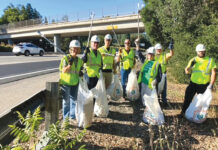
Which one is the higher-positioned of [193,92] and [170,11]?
[170,11]

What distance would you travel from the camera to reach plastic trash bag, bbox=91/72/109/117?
149 inches

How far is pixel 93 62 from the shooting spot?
3916 mm

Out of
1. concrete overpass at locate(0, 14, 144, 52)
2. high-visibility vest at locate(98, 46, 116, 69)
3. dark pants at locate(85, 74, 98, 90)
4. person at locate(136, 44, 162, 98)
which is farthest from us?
concrete overpass at locate(0, 14, 144, 52)

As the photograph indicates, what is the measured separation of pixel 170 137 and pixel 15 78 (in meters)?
Answer: 7.17

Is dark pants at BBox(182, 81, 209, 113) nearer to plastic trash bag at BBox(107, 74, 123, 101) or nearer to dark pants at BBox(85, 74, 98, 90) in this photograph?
plastic trash bag at BBox(107, 74, 123, 101)

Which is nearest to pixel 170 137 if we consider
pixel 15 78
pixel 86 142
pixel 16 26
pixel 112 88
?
pixel 86 142

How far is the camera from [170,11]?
29.9 ft

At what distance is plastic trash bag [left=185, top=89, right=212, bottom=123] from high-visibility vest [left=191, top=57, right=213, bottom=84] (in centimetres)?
30

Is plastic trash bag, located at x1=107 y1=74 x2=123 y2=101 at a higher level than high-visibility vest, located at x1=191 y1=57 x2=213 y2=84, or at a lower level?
lower

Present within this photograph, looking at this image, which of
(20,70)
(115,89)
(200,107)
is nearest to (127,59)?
(115,89)

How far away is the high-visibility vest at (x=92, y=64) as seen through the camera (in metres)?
3.90

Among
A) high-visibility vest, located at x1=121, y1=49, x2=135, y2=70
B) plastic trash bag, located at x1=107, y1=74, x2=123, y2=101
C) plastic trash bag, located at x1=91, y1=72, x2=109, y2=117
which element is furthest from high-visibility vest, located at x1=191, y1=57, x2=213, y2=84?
plastic trash bag, located at x1=91, y1=72, x2=109, y2=117

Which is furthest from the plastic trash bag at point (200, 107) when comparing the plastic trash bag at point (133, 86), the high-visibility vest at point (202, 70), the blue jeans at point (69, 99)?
the blue jeans at point (69, 99)

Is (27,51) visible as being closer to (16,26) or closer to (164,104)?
(164,104)
